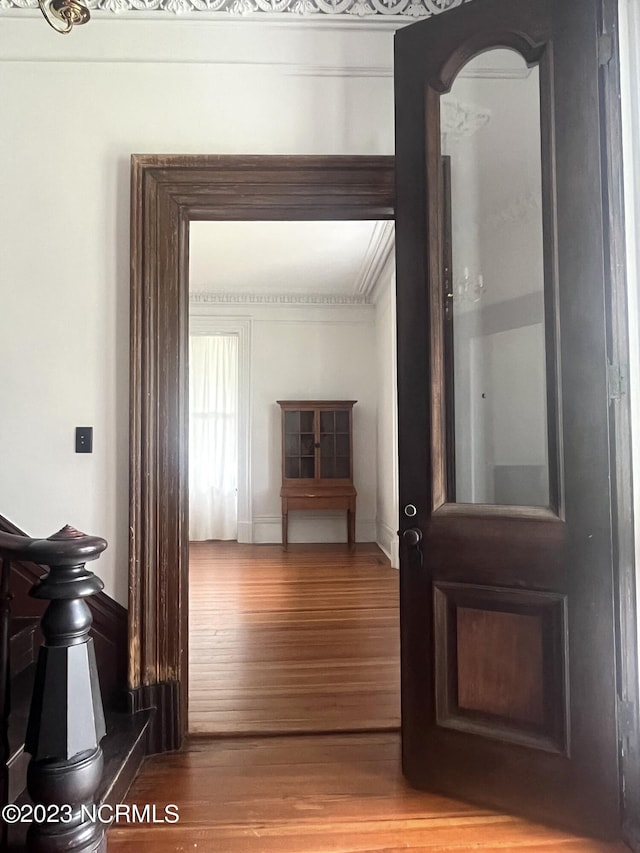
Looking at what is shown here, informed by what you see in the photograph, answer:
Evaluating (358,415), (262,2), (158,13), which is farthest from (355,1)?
(358,415)

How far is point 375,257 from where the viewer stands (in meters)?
5.27

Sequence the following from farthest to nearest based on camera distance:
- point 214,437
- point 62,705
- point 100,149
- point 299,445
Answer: point 214,437 < point 299,445 < point 100,149 < point 62,705

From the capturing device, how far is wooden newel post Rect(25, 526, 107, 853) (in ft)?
3.75

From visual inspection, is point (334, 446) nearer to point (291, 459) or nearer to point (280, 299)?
point (291, 459)

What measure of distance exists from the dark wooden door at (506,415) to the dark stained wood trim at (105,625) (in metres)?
1.13

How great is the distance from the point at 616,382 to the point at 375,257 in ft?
13.1

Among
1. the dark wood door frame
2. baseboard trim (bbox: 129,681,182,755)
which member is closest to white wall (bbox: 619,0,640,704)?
the dark wood door frame

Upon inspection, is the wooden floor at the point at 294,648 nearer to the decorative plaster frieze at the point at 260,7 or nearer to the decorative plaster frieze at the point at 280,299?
the decorative plaster frieze at the point at 260,7

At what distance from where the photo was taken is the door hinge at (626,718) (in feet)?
5.12

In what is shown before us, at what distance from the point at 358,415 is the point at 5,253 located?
4.85 m

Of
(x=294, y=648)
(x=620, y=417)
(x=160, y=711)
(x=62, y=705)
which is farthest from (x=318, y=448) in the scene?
(x=62, y=705)

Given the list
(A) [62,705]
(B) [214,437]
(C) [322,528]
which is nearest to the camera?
(A) [62,705]

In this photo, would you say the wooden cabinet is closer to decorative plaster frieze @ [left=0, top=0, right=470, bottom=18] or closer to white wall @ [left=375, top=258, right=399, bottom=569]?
white wall @ [left=375, top=258, right=399, bottom=569]

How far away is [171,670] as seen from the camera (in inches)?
82.1
